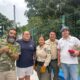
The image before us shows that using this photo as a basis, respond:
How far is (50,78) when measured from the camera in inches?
389

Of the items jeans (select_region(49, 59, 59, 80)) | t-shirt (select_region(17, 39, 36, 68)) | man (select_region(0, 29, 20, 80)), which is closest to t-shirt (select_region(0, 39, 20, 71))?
man (select_region(0, 29, 20, 80))

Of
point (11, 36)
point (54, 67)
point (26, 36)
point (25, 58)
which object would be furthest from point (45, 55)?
point (11, 36)

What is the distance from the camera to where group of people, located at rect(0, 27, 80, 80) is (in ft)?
27.9

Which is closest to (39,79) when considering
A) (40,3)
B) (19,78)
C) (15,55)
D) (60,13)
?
(19,78)

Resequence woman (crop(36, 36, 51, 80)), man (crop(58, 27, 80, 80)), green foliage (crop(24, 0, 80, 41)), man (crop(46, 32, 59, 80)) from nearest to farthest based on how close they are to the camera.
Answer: man (crop(58, 27, 80, 80))
woman (crop(36, 36, 51, 80))
man (crop(46, 32, 59, 80))
green foliage (crop(24, 0, 80, 41))

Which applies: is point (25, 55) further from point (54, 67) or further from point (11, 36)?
point (54, 67)

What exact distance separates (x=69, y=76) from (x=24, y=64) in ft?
5.23

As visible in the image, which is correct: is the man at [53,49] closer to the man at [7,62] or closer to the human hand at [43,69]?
the human hand at [43,69]

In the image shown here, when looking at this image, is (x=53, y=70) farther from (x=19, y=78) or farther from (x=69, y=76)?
(x=19, y=78)

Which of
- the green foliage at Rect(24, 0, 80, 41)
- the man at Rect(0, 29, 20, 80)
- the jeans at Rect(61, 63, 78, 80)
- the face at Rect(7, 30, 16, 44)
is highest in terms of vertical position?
the green foliage at Rect(24, 0, 80, 41)

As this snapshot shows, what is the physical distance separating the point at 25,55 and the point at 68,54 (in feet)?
4.29

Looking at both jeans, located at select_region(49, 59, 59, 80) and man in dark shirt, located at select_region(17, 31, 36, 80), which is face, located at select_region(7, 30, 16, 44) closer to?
man in dark shirt, located at select_region(17, 31, 36, 80)

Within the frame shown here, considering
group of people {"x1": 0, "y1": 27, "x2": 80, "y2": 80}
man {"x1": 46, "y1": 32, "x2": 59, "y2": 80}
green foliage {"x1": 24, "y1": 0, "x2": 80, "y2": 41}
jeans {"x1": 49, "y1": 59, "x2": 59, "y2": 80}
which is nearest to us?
group of people {"x1": 0, "y1": 27, "x2": 80, "y2": 80}

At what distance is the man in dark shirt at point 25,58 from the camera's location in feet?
28.0
